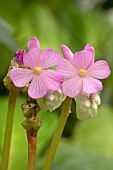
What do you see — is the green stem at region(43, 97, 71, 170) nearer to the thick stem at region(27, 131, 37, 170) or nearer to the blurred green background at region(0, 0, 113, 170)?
the thick stem at region(27, 131, 37, 170)

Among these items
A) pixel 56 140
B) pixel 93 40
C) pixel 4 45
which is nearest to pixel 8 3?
pixel 93 40

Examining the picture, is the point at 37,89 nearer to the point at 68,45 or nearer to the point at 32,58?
the point at 32,58

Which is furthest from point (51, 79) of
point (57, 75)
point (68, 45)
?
point (68, 45)

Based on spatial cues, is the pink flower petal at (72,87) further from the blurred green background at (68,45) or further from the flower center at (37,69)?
the blurred green background at (68,45)

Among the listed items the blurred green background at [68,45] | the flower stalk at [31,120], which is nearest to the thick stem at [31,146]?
the flower stalk at [31,120]

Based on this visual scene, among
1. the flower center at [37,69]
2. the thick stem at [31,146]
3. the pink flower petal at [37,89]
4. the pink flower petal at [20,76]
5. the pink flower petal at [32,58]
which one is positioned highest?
the pink flower petal at [32,58]

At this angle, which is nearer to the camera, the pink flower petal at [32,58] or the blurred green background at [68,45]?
the pink flower petal at [32,58]

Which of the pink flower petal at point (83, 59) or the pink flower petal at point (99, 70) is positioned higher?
the pink flower petal at point (83, 59)
